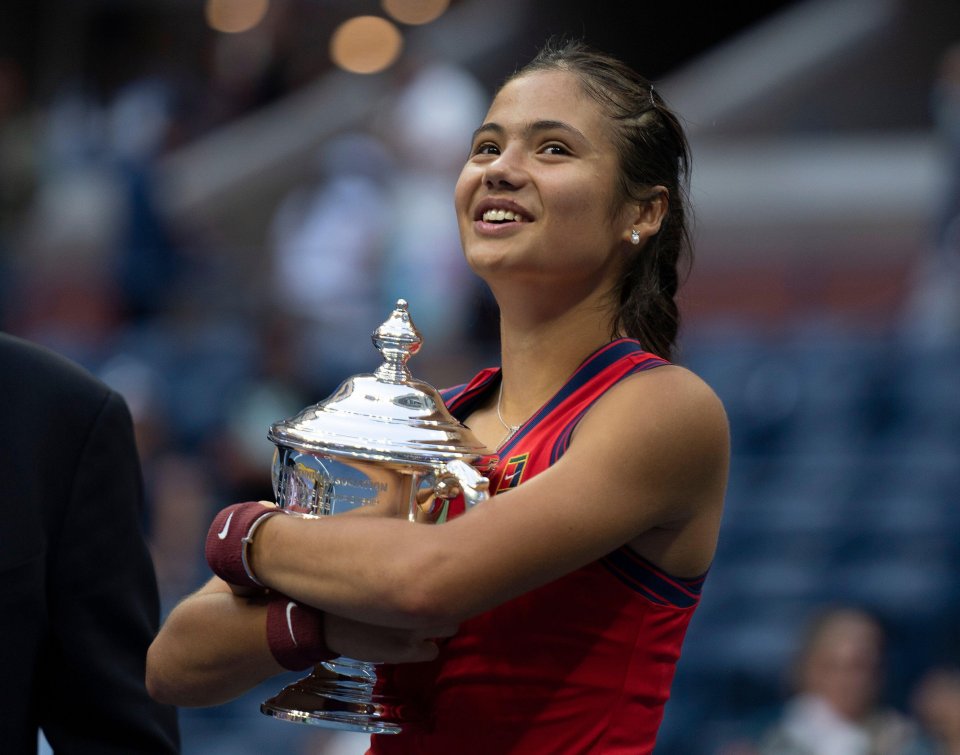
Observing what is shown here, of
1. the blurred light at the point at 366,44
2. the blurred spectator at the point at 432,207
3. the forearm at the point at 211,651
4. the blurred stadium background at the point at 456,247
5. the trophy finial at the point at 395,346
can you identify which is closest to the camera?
the forearm at the point at 211,651

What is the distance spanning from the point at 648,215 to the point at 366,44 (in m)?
6.99

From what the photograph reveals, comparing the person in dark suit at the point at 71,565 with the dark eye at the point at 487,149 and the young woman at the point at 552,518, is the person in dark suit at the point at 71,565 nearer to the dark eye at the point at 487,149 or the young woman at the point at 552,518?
the young woman at the point at 552,518

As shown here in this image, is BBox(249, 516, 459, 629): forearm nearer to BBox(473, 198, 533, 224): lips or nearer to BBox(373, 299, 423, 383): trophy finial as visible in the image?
BBox(373, 299, 423, 383): trophy finial

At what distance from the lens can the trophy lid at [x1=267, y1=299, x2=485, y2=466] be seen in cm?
140

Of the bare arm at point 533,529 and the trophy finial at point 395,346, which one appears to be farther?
the trophy finial at point 395,346

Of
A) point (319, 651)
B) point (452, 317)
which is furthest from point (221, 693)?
point (452, 317)

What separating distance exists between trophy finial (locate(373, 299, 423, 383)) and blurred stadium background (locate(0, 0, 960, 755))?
2.74 meters

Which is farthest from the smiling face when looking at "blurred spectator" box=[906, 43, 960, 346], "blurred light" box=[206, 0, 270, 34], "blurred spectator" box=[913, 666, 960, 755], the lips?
"blurred light" box=[206, 0, 270, 34]

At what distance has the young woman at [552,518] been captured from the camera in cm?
134

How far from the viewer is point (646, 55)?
763 centimetres

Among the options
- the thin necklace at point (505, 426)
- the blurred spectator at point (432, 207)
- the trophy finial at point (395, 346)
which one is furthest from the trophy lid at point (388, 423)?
the blurred spectator at point (432, 207)

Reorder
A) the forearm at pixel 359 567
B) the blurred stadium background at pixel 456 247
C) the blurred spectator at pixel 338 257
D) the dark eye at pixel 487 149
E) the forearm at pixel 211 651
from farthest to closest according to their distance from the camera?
the blurred spectator at pixel 338 257 < the blurred stadium background at pixel 456 247 < the dark eye at pixel 487 149 < the forearm at pixel 211 651 < the forearm at pixel 359 567

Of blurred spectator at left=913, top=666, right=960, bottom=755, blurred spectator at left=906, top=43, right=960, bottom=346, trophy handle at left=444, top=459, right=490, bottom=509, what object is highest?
blurred spectator at left=906, top=43, right=960, bottom=346

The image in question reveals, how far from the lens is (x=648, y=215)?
64.1 inches
